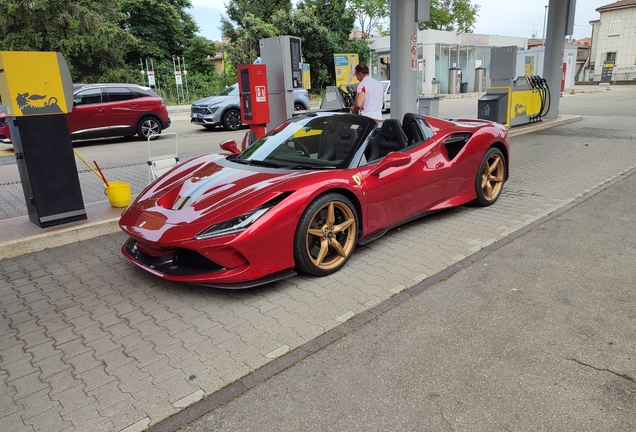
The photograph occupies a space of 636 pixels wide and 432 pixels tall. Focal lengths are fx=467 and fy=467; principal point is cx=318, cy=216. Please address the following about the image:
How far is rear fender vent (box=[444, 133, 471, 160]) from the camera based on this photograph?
16.4 ft

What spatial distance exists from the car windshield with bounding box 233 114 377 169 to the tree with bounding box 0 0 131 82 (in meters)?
25.7

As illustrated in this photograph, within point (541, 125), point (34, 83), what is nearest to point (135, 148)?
point (34, 83)

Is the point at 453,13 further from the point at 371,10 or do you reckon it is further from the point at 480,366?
the point at 480,366

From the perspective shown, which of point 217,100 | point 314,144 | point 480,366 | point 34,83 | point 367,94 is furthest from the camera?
point 217,100

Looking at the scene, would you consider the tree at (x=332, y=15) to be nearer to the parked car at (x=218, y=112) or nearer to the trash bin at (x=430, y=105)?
the parked car at (x=218, y=112)

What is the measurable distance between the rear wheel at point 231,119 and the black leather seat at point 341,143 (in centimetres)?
1140

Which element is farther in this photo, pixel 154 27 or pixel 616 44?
pixel 616 44

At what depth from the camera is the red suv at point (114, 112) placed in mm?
12523

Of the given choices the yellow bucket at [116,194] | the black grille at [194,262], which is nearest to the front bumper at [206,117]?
the yellow bucket at [116,194]

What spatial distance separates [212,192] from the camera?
3758 millimetres

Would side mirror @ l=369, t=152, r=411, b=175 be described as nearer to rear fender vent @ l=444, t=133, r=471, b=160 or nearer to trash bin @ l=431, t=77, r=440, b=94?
rear fender vent @ l=444, t=133, r=471, b=160

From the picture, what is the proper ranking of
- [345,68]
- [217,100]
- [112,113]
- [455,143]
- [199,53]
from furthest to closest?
[199,53] → [345,68] → [217,100] → [112,113] → [455,143]

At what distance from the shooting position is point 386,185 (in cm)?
422

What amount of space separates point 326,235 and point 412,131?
1.69 m
